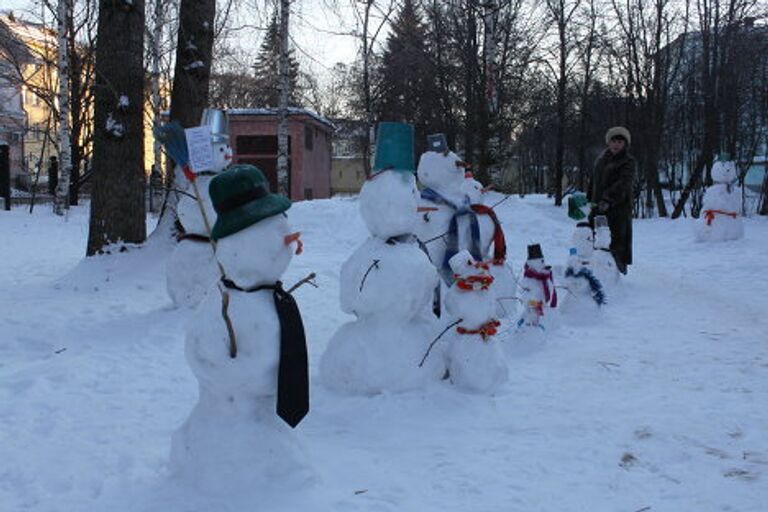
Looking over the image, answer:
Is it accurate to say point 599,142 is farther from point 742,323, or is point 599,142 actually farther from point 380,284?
point 380,284

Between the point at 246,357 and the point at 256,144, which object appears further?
the point at 256,144

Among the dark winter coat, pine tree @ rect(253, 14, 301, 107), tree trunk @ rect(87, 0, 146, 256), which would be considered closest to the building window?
pine tree @ rect(253, 14, 301, 107)

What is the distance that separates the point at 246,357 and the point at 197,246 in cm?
346

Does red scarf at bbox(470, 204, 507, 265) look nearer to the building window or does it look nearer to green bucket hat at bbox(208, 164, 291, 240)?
green bucket hat at bbox(208, 164, 291, 240)

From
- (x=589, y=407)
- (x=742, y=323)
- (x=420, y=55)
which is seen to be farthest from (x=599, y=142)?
(x=589, y=407)

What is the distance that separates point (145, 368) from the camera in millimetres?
4625

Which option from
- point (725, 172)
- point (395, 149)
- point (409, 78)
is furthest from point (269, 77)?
point (395, 149)

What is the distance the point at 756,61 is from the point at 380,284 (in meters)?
22.6

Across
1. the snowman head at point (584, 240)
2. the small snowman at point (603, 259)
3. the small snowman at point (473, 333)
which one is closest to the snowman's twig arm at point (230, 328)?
the small snowman at point (473, 333)

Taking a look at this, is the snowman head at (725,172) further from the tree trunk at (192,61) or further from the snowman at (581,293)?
the tree trunk at (192,61)

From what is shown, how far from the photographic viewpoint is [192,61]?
7898 mm

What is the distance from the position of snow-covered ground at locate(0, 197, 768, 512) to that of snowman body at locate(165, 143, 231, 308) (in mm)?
269

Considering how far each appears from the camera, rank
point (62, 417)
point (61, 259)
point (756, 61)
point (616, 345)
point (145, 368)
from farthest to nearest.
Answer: point (756, 61), point (61, 259), point (616, 345), point (145, 368), point (62, 417)

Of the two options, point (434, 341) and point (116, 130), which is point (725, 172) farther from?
point (116, 130)
